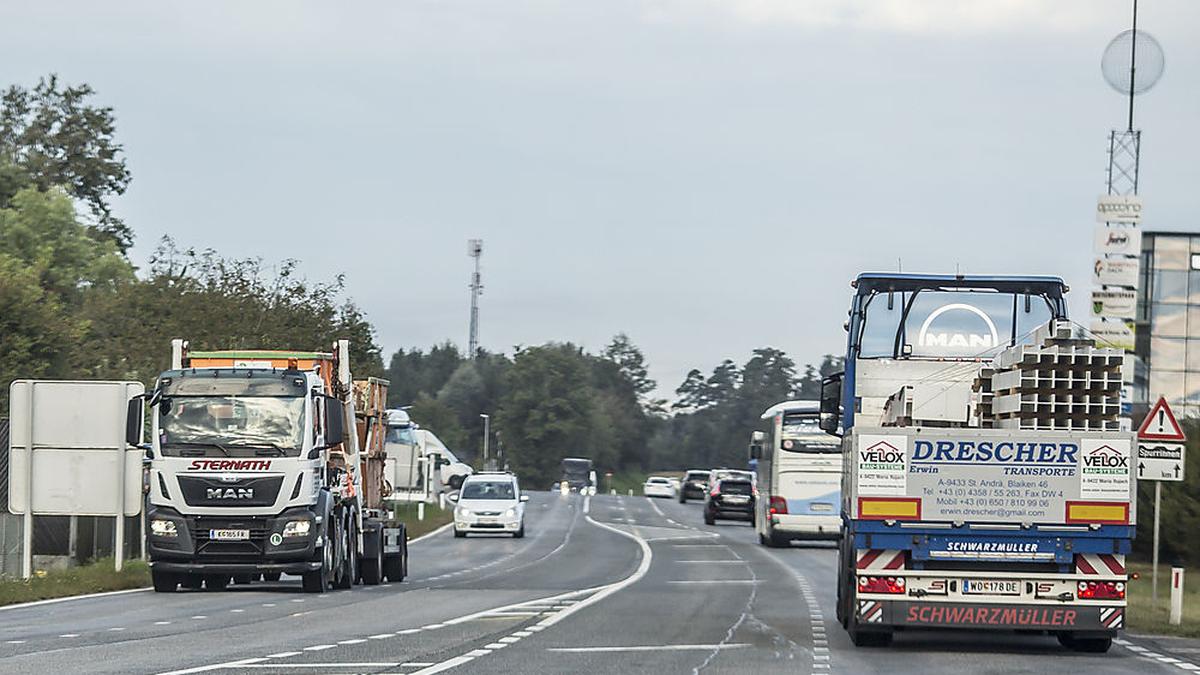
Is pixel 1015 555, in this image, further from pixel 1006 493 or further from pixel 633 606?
pixel 633 606

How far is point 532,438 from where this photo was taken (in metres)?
185

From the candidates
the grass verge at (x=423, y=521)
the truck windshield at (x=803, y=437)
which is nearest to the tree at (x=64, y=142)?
the grass verge at (x=423, y=521)

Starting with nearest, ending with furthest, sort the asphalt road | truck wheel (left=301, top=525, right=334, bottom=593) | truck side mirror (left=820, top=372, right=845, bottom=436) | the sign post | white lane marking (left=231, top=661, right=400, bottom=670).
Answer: white lane marking (left=231, top=661, right=400, bottom=670), the asphalt road, truck side mirror (left=820, top=372, right=845, bottom=436), the sign post, truck wheel (left=301, top=525, right=334, bottom=593)

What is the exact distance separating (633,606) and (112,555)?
12741 mm

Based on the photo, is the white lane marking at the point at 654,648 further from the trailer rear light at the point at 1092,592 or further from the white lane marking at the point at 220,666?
the trailer rear light at the point at 1092,592

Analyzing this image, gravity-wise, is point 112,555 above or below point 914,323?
below

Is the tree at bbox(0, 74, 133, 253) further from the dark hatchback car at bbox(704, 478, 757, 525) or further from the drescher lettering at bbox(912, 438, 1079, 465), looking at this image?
the drescher lettering at bbox(912, 438, 1079, 465)

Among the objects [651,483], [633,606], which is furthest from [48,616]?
[651,483]

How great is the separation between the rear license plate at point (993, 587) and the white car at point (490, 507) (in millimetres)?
39855

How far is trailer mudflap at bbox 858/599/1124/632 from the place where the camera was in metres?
17.9

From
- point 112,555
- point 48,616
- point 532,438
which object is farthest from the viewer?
point 532,438

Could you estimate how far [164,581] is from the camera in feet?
89.3

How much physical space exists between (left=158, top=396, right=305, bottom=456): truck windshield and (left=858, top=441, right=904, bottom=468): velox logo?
1025 centimetres

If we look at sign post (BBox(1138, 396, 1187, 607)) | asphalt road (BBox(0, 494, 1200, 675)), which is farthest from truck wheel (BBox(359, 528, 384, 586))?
sign post (BBox(1138, 396, 1187, 607))
